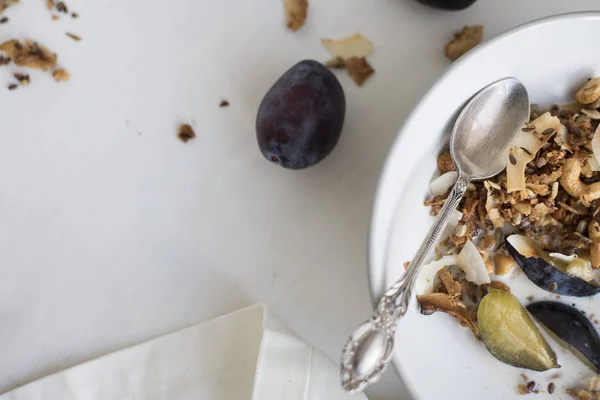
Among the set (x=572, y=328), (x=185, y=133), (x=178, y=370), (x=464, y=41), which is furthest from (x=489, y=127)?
(x=178, y=370)

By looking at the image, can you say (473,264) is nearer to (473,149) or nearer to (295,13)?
(473,149)

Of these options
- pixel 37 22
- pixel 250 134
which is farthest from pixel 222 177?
pixel 37 22

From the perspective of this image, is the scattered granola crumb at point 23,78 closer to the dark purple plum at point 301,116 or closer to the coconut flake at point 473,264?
the dark purple plum at point 301,116

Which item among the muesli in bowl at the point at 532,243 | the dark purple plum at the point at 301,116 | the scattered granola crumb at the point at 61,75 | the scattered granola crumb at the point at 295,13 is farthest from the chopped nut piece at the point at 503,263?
the scattered granola crumb at the point at 61,75

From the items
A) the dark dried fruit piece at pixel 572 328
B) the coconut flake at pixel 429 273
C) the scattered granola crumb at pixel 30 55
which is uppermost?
the scattered granola crumb at pixel 30 55

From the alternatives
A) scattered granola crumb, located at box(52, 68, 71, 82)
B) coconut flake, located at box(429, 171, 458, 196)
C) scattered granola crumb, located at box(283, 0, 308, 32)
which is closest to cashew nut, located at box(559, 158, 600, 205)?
coconut flake, located at box(429, 171, 458, 196)

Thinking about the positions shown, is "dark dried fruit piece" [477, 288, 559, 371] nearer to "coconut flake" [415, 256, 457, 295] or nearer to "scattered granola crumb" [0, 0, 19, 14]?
"coconut flake" [415, 256, 457, 295]

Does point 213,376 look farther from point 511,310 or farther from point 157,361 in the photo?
point 511,310
